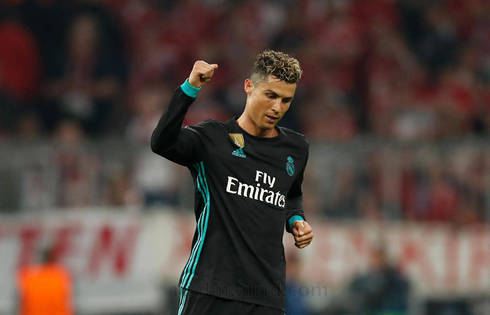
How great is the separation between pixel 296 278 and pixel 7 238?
10.6ft

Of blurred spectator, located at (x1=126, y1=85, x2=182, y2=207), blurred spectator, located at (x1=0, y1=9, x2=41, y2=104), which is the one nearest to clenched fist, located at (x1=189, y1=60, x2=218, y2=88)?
blurred spectator, located at (x1=126, y1=85, x2=182, y2=207)

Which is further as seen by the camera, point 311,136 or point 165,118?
point 311,136

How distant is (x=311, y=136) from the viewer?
1128 cm

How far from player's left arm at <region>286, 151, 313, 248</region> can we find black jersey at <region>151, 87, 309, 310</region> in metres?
0.11

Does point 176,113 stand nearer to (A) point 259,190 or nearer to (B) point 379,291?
(A) point 259,190

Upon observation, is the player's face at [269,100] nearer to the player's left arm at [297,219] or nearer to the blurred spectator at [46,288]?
the player's left arm at [297,219]

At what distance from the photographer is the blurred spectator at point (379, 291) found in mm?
9984

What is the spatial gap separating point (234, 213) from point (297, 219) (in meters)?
0.55

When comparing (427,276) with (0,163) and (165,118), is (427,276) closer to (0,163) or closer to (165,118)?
(0,163)

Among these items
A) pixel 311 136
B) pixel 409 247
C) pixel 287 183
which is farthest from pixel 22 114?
pixel 287 183

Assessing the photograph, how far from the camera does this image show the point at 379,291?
10008 mm

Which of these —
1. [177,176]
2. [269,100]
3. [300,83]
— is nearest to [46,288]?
[177,176]

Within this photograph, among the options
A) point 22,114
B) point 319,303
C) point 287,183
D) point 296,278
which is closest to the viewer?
point 287,183

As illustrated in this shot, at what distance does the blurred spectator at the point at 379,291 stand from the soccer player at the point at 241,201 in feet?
17.7
